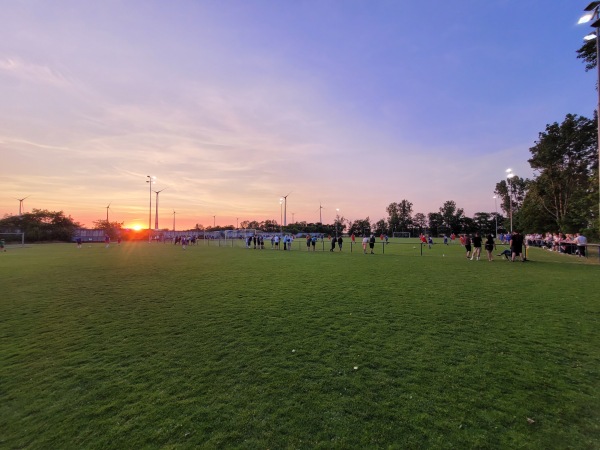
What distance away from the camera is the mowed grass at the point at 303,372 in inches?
117

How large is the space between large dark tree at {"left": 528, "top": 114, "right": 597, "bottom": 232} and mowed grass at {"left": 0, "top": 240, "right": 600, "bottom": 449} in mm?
38479

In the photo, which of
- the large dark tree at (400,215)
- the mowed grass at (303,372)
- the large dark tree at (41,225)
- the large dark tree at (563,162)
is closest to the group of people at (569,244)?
the large dark tree at (563,162)

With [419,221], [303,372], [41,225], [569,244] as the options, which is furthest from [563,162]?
[419,221]

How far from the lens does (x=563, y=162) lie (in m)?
38.4

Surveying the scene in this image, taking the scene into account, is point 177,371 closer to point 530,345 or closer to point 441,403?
point 441,403

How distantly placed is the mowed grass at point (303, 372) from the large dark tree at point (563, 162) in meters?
38.5

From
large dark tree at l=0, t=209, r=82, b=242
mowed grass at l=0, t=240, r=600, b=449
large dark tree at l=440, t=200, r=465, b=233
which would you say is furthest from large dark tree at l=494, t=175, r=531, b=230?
large dark tree at l=0, t=209, r=82, b=242

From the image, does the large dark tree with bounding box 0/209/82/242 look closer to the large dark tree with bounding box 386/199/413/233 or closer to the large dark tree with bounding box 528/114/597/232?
the large dark tree with bounding box 528/114/597/232

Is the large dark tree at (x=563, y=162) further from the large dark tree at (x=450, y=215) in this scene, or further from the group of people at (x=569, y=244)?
the large dark tree at (x=450, y=215)

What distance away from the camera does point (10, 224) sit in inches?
2756

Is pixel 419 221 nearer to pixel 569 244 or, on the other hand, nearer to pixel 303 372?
pixel 569 244

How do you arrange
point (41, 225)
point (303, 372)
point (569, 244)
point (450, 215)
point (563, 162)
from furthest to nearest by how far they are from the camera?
point (450, 215) → point (41, 225) → point (563, 162) → point (569, 244) → point (303, 372)

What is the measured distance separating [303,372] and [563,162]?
1937 inches

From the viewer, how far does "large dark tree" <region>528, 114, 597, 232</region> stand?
118 feet
